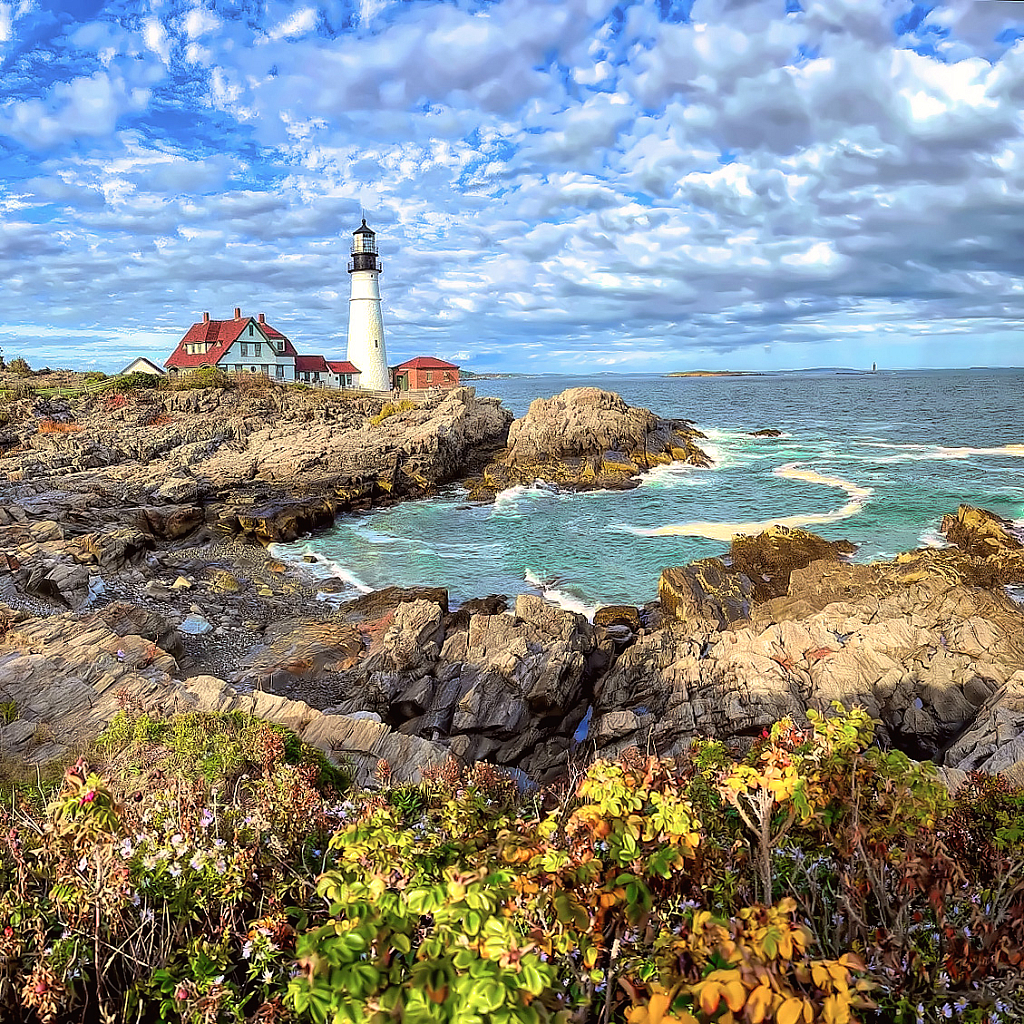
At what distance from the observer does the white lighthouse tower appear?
63.6 metres

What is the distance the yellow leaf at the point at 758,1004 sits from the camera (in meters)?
2.23

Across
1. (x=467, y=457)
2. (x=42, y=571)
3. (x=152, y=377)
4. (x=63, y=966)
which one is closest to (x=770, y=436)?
(x=467, y=457)

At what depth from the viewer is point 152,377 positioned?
55656 mm

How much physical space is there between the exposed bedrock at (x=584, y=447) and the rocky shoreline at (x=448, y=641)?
1178cm

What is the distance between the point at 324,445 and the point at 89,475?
1165 cm

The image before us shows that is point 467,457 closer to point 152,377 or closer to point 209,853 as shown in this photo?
point 152,377

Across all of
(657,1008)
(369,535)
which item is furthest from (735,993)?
(369,535)

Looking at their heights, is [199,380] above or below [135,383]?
above

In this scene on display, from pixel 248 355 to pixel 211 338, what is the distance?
136 inches

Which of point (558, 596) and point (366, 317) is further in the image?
point (366, 317)

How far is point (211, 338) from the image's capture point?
63781 millimetres

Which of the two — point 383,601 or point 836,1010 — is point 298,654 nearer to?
point 383,601

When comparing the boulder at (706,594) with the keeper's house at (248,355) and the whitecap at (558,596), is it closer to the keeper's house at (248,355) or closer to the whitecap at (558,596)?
the whitecap at (558,596)

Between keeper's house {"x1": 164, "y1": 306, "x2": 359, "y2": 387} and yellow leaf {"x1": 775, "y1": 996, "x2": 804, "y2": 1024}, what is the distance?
206 feet
